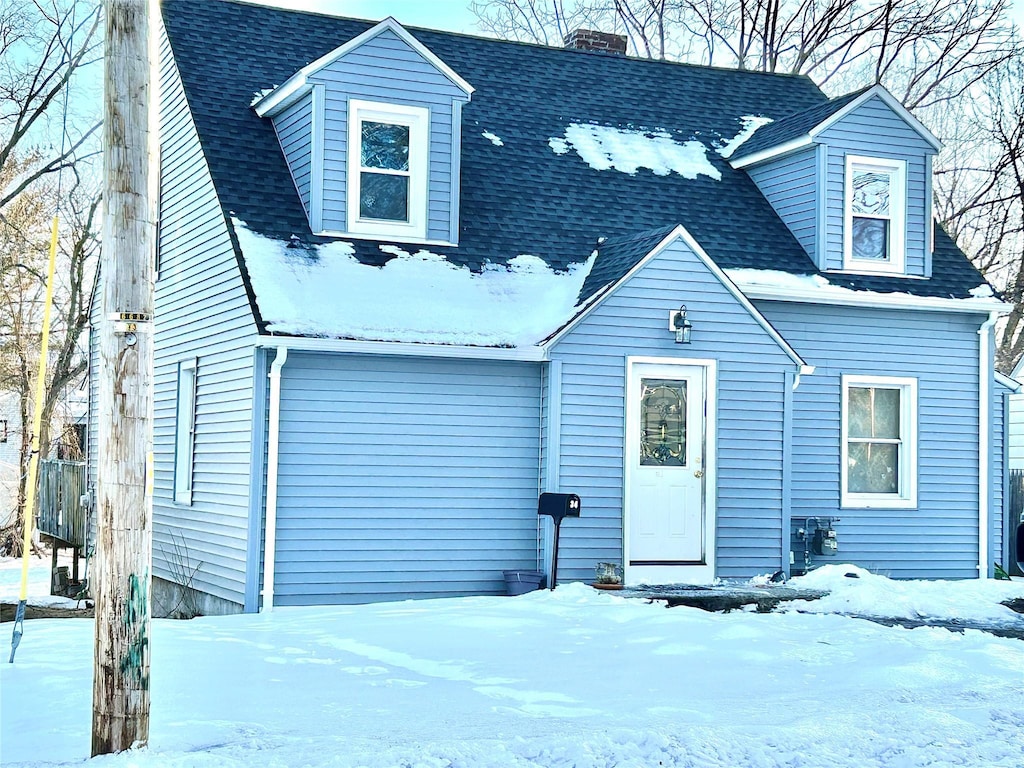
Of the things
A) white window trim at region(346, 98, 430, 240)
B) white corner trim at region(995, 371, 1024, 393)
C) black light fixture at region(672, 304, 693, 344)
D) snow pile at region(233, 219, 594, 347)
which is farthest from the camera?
white corner trim at region(995, 371, 1024, 393)

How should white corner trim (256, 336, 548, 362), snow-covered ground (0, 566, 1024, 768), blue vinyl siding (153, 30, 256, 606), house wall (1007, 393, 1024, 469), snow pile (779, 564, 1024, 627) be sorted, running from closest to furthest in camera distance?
1. snow-covered ground (0, 566, 1024, 768)
2. snow pile (779, 564, 1024, 627)
3. white corner trim (256, 336, 548, 362)
4. blue vinyl siding (153, 30, 256, 606)
5. house wall (1007, 393, 1024, 469)

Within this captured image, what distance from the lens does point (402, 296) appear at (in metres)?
13.3

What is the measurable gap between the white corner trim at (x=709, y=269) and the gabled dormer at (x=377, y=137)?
1922mm

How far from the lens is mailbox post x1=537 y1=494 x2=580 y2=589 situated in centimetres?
1273

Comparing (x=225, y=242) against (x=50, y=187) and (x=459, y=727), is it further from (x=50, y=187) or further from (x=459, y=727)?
(x=50, y=187)

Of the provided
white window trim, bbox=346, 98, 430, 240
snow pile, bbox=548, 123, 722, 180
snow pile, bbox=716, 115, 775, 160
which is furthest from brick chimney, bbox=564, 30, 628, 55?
white window trim, bbox=346, 98, 430, 240

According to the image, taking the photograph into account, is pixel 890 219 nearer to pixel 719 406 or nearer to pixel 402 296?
pixel 719 406

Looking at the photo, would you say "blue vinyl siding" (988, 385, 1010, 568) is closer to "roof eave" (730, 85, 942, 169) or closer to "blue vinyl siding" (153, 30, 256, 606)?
"roof eave" (730, 85, 942, 169)

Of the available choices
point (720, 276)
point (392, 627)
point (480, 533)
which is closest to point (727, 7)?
point (720, 276)

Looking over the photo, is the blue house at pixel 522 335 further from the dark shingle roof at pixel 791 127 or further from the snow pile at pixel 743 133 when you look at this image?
the snow pile at pixel 743 133

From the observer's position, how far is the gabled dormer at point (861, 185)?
15703 millimetres

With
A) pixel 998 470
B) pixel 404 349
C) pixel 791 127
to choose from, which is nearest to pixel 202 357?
pixel 404 349

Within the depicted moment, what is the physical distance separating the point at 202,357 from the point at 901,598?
7.92 metres

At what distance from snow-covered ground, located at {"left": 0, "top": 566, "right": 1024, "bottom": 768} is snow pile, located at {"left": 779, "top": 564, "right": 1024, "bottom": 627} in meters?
0.09
